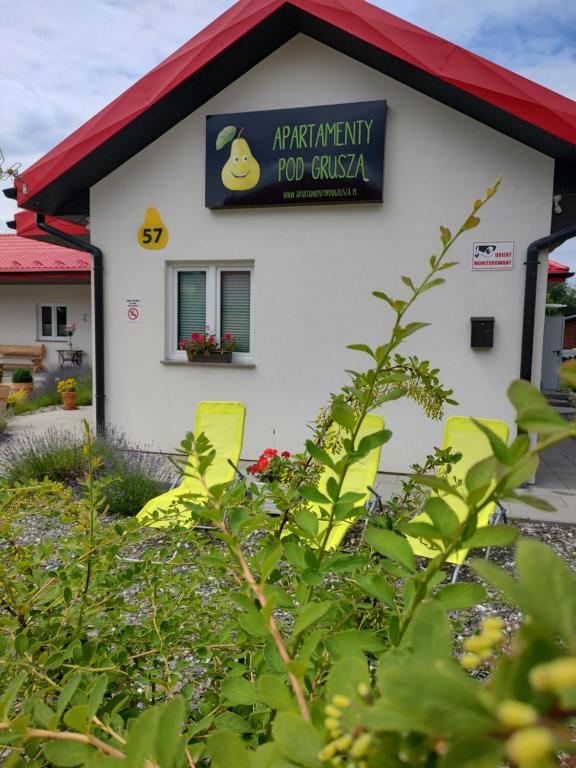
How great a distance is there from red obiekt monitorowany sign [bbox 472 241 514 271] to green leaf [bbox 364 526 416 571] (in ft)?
19.3

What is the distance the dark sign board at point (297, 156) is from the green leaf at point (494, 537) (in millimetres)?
6200

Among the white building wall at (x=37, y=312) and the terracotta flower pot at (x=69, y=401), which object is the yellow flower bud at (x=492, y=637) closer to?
the terracotta flower pot at (x=69, y=401)

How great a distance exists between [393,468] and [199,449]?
19.0 ft

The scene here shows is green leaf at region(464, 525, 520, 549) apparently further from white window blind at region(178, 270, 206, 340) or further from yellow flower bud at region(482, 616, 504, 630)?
white window blind at region(178, 270, 206, 340)

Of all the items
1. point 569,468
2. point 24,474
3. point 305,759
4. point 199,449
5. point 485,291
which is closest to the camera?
point 305,759

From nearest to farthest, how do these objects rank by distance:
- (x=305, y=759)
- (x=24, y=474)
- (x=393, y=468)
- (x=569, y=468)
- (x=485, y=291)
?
(x=305, y=759)
(x=24, y=474)
(x=485, y=291)
(x=393, y=468)
(x=569, y=468)

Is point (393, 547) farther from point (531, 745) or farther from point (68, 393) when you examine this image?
point (68, 393)

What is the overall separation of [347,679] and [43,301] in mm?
18149

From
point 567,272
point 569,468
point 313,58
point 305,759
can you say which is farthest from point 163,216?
point 567,272

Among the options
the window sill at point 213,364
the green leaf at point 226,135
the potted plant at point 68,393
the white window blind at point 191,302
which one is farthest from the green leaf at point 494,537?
the potted plant at point 68,393

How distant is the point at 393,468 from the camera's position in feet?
21.2

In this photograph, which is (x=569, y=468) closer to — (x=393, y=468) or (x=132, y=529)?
(x=393, y=468)

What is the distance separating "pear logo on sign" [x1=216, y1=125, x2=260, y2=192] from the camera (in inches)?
262

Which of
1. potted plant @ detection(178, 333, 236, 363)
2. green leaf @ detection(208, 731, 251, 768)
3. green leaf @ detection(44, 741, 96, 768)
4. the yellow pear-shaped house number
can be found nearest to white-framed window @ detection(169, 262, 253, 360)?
potted plant @ detection(178, 333, 236, 363)
